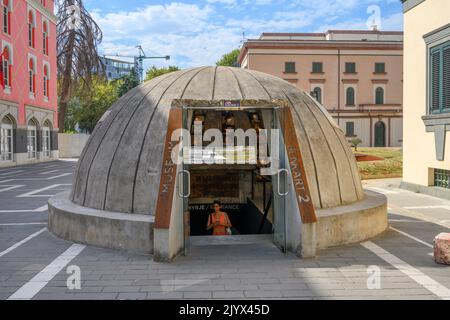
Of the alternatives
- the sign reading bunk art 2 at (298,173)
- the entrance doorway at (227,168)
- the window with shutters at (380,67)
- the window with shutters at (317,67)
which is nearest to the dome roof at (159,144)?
the sign reading bunk art 2 at (298,173)

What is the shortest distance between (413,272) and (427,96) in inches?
491

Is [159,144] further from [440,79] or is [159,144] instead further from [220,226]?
[440,79]

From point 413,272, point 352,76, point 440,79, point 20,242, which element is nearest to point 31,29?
point 20,242

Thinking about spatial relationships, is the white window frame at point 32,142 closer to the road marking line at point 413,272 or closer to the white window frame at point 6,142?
the white window frame at point 6,142

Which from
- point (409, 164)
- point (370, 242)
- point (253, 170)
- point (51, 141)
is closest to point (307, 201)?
point (370, 242)

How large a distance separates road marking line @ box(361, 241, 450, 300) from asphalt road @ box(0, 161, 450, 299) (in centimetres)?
2

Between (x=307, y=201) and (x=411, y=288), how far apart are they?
2.60 meters

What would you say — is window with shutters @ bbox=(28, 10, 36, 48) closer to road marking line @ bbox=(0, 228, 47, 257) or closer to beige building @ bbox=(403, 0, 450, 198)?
beige building @ bbox=(403, 0, 450, 198)

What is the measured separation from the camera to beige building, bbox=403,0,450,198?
16797 mm

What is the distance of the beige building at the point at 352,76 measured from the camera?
50947 mm

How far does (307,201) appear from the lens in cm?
876

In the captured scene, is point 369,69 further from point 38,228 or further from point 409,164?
point 38,228

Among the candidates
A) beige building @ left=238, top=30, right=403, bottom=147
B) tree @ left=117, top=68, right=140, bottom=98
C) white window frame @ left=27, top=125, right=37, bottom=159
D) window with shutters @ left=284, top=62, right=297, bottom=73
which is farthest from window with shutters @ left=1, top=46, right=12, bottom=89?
tree @ left=117, top=68, right=140, bottom=98

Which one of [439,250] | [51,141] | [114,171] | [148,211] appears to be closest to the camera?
[439,250]
